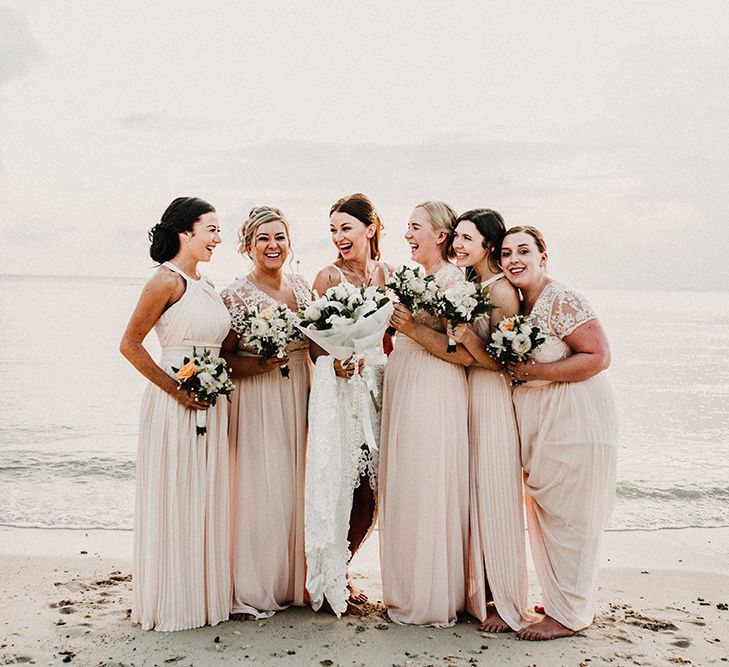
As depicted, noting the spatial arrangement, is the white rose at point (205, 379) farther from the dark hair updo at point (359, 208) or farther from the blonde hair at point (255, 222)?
the dark hair updo at point (359, 208)

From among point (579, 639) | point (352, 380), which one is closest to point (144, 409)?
point (352, 380)

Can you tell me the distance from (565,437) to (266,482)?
7.50 feet

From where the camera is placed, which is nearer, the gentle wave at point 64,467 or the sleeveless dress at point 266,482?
the sleeveless dress at point 266,482

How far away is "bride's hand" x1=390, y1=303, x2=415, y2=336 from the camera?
5.62 metres

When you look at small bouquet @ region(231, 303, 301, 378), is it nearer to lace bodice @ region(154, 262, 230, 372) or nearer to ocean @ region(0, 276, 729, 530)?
lace bodice @ region(154, 262, 230, 372)

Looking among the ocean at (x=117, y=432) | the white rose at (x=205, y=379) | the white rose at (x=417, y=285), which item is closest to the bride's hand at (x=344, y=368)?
the white rose at (x=417, y=285)

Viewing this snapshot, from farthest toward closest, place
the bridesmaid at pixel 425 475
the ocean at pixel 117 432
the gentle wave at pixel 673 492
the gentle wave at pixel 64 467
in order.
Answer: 1. the gentle wave at pixel 64 467
2. the gentle wave at pixel 673 492
3. the ocean at pixel 117 432
4. the bridesmaid at pixel 425 475

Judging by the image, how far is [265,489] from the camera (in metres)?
5.84

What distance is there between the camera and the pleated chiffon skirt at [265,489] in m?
5.83

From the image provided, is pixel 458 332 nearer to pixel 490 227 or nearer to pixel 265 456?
pixel 490 227

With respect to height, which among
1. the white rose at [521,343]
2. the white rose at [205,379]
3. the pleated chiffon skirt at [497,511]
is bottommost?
the pleated chiffon skirt at [497,511]

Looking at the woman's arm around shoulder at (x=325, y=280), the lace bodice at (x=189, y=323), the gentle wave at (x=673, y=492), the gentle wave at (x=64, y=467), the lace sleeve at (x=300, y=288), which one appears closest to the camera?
the lace bodice at (x=189, y=323)

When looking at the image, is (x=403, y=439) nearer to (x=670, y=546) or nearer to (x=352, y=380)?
(x=352, y=380)

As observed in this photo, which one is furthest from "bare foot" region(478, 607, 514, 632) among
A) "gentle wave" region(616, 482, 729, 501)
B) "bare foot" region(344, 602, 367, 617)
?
"gentle wave" region(616, 482, 729, 501)
